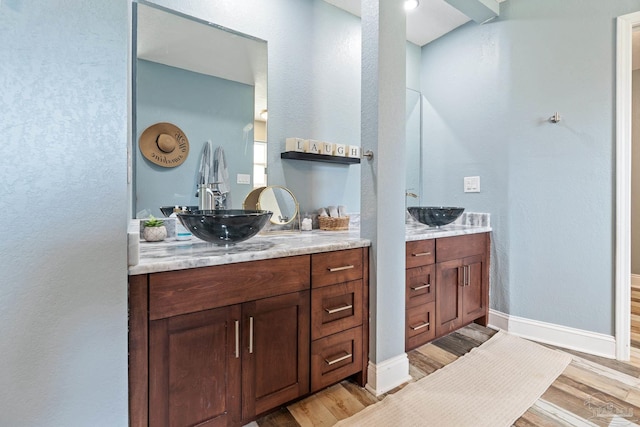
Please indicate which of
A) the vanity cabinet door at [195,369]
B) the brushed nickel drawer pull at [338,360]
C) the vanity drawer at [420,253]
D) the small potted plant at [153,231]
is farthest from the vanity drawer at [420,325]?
the small potted plant at [153,231]

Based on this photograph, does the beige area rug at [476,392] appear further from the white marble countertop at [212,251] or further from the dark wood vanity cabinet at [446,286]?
the white marble countertop at [212,251]

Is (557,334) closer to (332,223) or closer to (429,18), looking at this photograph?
(332,223)

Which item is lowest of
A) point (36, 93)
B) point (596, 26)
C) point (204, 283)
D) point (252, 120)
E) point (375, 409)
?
point (375, 409)

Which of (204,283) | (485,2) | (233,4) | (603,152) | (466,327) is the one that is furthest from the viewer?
(466,327)

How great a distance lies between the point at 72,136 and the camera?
860 millimetres

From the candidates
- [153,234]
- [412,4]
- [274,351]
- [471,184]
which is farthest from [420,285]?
[412,4]

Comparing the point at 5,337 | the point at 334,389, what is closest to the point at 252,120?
the point at 5,337

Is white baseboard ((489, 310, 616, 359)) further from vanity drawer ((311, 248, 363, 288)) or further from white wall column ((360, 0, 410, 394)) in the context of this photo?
vanity drawer ((311, 248, 363, 288))

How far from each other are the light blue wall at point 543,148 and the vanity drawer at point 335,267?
150 centimetres

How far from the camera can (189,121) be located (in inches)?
68.0

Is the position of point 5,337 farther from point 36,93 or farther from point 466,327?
point 466,327

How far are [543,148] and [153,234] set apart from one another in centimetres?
263

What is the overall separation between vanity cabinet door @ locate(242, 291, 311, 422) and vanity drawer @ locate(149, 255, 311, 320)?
5 cm

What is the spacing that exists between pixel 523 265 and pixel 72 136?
2764mm
